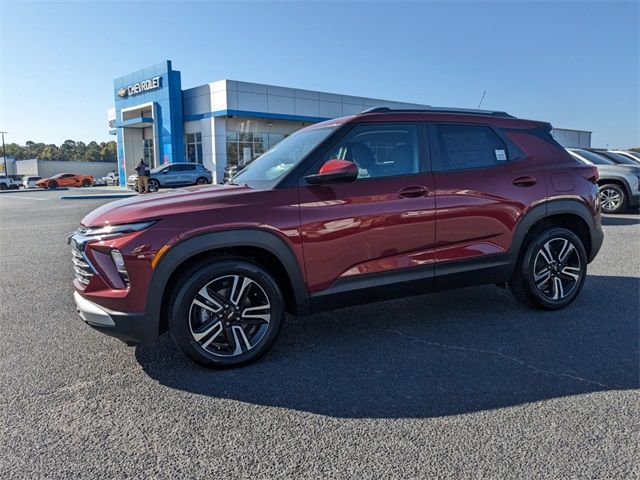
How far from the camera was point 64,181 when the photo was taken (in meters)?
43.0

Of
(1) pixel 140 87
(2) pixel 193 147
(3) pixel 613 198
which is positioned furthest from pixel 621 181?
(1) pixel 140 87

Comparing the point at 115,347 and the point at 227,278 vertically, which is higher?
the point at 227,278

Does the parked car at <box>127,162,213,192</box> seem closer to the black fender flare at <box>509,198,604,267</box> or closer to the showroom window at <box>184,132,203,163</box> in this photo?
the showroom window at <box>184,132,203,163</box>

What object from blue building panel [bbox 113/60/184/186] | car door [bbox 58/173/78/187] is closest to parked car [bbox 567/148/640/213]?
blue building panel [bbox 113/60/184/186]

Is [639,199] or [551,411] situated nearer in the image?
[551,411]

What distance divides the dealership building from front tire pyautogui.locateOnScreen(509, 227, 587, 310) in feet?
93.4

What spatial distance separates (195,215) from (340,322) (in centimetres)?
181

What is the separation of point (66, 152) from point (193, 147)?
111 m

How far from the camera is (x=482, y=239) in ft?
13.4

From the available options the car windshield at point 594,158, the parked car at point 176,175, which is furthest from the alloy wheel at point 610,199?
the parked car at point 176,175

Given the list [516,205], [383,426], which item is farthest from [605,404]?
[516,205]

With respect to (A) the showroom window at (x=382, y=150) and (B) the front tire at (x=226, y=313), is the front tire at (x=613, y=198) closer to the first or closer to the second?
(A) the showroom window at (x=382, y=150)

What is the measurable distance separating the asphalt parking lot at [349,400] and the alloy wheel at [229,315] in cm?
20

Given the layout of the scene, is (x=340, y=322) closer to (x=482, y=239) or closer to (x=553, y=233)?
(x=482, y=239)
